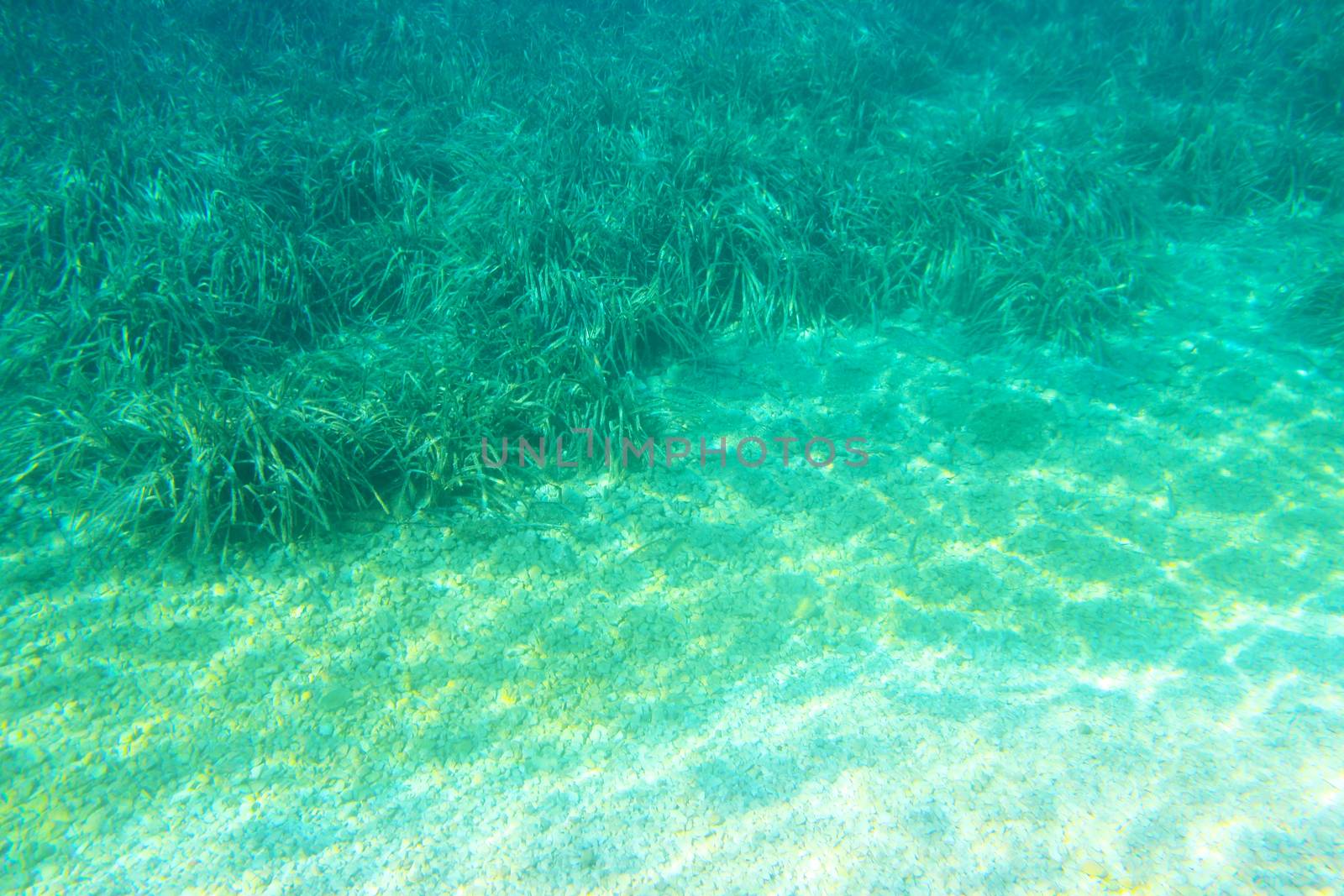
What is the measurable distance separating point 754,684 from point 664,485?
1439 mm

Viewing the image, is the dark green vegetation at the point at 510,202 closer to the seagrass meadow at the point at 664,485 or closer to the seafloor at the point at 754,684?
the seagrass meadow at the point at 664,485

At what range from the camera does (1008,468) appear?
4480 mm

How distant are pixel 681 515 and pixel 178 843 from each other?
2.62 metres

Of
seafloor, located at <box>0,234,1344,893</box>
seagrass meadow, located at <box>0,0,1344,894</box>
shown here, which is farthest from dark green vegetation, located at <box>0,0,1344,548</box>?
seafloor, located at <box>0,234,1344,893</box>

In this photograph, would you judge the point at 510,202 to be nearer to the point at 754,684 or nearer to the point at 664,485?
the point at 664,485

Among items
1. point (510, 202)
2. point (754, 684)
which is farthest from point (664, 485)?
point (510, 202)

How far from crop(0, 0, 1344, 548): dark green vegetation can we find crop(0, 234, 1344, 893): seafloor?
0.66m

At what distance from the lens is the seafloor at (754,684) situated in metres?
2.54

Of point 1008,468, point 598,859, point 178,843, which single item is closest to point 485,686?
point 598,859

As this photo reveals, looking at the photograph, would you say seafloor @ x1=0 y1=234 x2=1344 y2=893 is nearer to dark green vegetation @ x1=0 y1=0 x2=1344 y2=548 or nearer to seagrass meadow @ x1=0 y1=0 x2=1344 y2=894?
seagrass meadow @ x1=0 y1=0 x2=1344 y2=894

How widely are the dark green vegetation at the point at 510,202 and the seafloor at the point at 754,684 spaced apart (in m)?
0.66

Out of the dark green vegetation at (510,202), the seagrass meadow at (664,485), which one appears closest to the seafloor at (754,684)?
the seagrass meadow at (664,485)

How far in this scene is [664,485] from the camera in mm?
4301

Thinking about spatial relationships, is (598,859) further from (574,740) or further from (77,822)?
(77,822)
